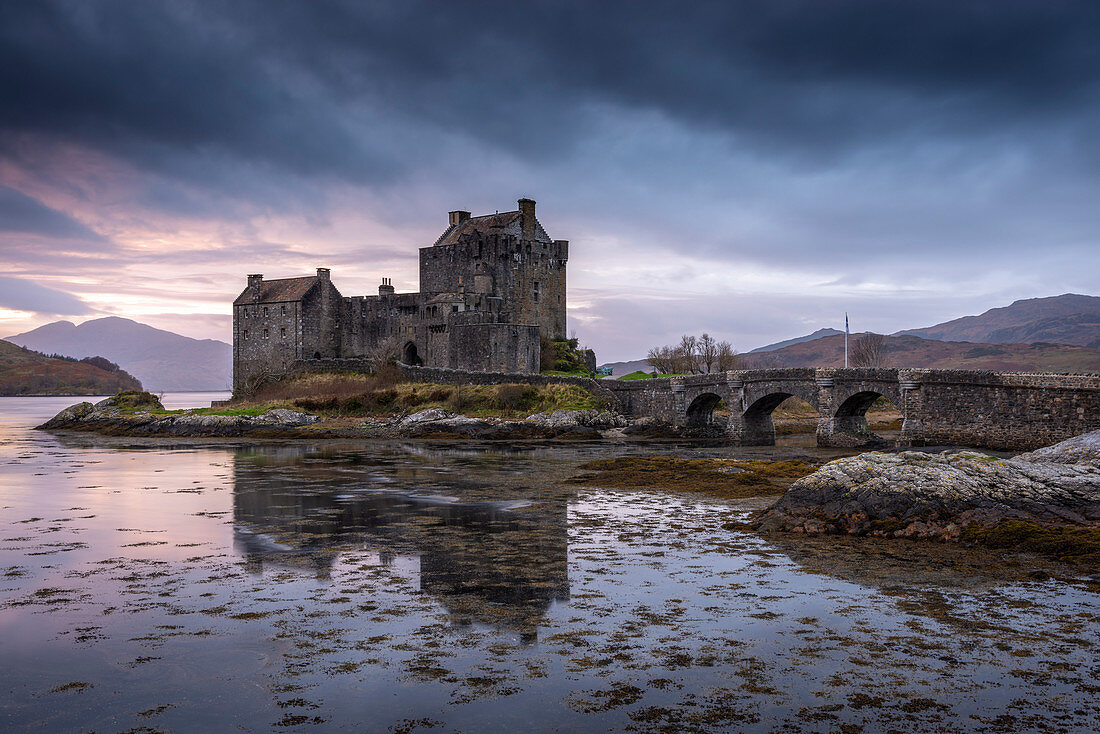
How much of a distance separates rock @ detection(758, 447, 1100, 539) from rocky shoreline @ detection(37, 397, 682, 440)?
27.9m

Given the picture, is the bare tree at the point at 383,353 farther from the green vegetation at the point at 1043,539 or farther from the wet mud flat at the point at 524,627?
the green vegetation at the point at 1043,539

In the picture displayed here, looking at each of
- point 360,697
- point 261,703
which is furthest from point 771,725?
point 261,703

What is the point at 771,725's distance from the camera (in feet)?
20.0

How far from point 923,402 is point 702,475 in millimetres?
17437

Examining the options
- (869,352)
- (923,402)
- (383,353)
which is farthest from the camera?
(869,352)

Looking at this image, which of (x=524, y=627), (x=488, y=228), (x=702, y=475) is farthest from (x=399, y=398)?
(x=524, y=627)

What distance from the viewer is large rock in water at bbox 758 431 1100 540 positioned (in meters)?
13.8

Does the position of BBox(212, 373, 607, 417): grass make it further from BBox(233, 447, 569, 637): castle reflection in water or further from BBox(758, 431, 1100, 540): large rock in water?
BBox(758, 431, 1100, 540): large rock in water

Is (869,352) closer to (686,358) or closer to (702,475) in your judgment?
(686,358)

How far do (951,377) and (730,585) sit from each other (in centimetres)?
2880

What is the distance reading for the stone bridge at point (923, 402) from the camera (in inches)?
1185

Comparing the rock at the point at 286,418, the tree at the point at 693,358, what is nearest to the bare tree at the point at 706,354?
the tree at the point at 693,358

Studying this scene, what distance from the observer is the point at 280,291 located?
67625 millimetres

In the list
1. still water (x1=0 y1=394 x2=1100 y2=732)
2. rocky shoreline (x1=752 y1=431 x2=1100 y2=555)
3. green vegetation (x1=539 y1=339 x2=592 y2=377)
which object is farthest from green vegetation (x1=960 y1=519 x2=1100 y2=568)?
green vegetation (x1=539 y1=339 x2=592 y2=377)
